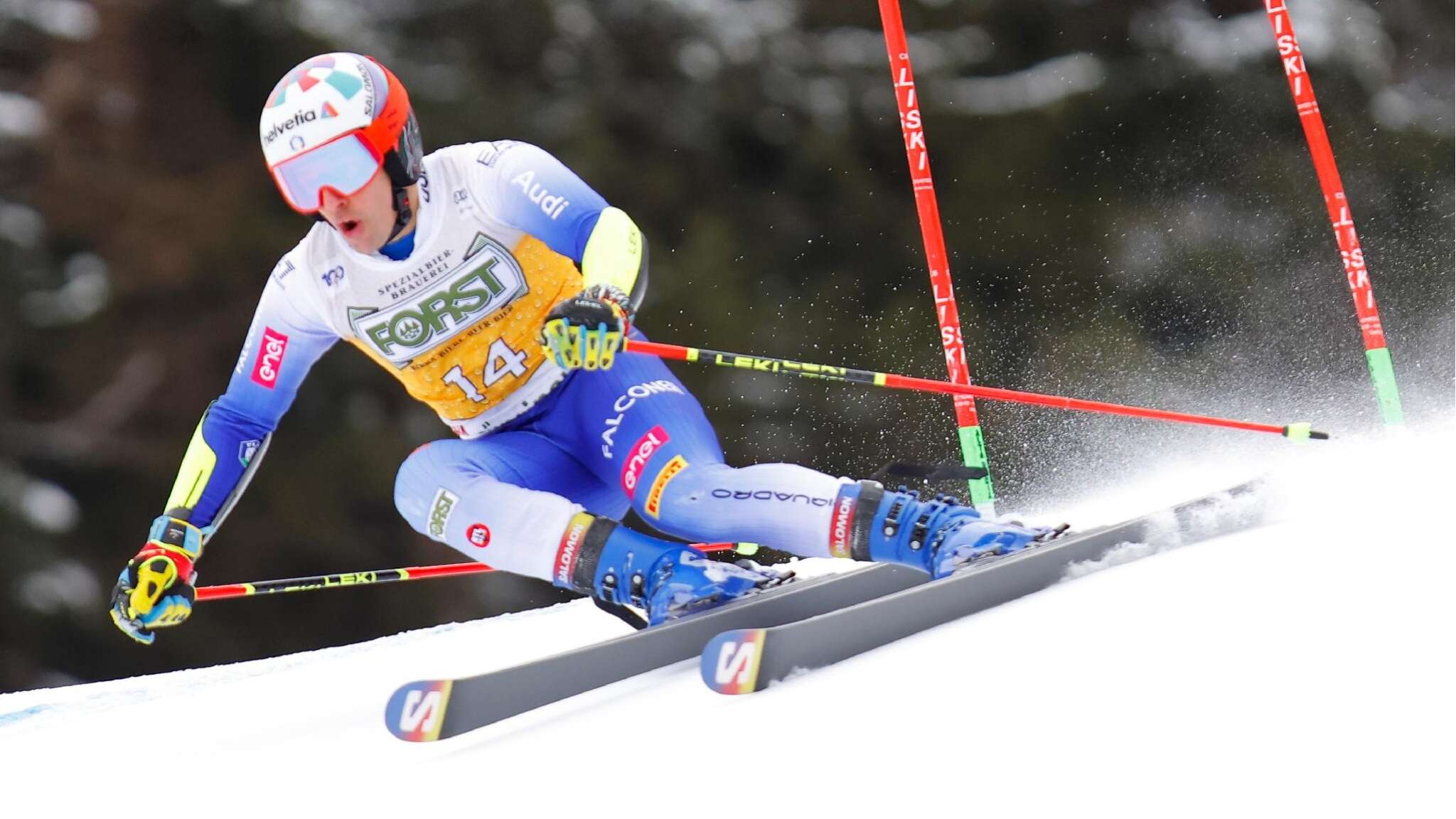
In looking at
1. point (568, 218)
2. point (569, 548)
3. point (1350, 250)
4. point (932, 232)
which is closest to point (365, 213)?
point (568, 218)

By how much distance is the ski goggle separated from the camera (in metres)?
1.69

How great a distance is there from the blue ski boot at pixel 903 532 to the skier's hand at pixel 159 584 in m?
0.96

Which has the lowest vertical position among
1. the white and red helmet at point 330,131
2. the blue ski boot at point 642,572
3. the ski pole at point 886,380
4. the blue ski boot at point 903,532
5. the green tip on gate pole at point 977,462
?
the blue ski boot at point 642,572

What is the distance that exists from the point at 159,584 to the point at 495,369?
576mm

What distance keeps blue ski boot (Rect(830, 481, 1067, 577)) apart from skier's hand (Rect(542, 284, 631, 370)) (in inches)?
14.5

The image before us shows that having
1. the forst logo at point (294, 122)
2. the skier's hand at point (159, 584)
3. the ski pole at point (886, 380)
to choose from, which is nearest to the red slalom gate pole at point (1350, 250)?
the ski pole at point (886, 380)

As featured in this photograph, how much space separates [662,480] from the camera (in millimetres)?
1800

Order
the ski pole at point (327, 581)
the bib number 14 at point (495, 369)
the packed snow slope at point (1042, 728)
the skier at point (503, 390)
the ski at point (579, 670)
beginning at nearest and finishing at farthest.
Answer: the packed snow slope at point (1042, 728) < the ski at point (579, 670) < the skier at point (503, 390) < the bib number 14 at point (495, 369) < the ski pole at point (327, 581)

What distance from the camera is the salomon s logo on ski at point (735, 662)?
1.32 m

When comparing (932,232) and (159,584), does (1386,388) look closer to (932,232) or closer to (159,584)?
(932,232)

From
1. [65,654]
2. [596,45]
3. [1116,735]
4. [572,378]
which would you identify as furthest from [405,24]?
[1116,735]

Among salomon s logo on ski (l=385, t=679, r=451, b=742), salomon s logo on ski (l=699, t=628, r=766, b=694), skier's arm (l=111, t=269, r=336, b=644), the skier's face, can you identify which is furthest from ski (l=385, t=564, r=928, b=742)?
the skier's face

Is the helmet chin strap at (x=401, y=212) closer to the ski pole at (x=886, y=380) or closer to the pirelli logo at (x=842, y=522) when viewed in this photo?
the ski pole at (x=886, y=380)

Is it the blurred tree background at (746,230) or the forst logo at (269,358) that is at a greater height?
the blurred tree background at (746,230)
